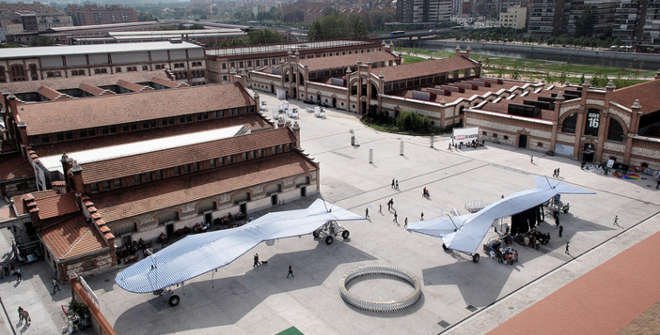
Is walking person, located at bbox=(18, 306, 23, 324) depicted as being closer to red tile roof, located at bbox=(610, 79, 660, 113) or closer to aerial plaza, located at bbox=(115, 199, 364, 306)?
aerial plaza, located at bbox=(115, 199, 364, 306)

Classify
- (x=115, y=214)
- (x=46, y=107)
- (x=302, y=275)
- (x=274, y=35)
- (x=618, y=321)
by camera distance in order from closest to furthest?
(x=618, y=321) < (x=302, y=275) < (x=115, y=214) < (x=46, y=107) < (x=274, y=35)

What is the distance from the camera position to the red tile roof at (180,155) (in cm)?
4362

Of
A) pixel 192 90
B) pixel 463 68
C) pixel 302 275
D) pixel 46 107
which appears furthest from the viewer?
pixel 463 68

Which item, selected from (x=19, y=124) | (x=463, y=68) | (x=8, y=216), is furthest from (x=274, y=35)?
(x=8, y=216)

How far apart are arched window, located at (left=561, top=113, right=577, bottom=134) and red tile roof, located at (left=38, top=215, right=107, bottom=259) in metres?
55.6

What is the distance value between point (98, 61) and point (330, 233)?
7926cm

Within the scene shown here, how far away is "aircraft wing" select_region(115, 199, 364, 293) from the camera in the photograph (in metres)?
34.4

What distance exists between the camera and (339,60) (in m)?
114

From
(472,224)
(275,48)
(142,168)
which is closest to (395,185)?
(472,224)

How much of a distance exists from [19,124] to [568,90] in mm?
71495

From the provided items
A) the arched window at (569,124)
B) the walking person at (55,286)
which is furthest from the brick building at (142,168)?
the arched window at (569,124)

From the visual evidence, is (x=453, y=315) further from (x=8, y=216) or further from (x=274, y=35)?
(x=274, y=35)

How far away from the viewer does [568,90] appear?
255 feet

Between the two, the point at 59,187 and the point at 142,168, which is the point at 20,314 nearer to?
the point at 59,187
